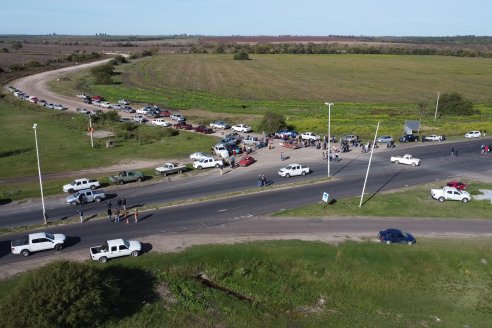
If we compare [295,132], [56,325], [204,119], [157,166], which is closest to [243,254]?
[56,325]

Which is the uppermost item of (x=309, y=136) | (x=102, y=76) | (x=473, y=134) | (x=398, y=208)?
(x=102, y=76)

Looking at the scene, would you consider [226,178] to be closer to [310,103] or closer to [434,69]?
[310,103]

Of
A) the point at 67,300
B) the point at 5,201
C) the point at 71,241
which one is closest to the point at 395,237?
the point at 67,300

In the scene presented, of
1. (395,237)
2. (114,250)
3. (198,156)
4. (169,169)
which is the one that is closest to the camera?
(114,250)

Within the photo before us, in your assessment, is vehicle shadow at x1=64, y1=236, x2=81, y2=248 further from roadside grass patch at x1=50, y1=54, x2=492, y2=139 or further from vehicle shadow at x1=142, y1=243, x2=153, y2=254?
roadside grass patch at x1=50, y1=54, x2=492, y2=139

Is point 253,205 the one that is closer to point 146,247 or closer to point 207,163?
point 146,247

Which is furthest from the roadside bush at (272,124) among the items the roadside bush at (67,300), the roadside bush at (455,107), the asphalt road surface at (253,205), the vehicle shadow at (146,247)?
the roadside bush at (67,300)
